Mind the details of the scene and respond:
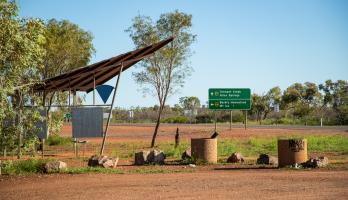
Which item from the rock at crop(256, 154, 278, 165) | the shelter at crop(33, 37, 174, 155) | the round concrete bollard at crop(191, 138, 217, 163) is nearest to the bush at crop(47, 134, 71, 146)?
the shelter at crop(33, 37, 174, 155)

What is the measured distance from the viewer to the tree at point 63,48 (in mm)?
31203

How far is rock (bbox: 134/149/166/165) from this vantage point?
57.9ft

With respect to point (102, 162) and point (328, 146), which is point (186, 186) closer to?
point (102, 162)

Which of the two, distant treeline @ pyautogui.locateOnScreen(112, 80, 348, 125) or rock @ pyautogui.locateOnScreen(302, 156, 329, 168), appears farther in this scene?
distant treeline @ pyautogui.locateOnScreen(112, 80, 348, 125)

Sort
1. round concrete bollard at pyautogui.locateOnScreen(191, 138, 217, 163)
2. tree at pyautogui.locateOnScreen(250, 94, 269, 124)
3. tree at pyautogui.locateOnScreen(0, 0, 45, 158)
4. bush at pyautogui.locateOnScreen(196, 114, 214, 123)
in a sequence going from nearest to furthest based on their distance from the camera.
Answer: tree at pyautogui.locateOnScreen(0, 0, 45, 158) → round concrete bollard at pyautogui.locateOnScreen(191, 138, 217, 163) → bush at pyautogui.locateOnScreen(196, 114, 214, 123) → tree at pyautogui.locateOnScreen(250, 94, 269, 124)

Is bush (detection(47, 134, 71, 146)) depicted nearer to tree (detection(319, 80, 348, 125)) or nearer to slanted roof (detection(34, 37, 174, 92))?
slanted roof (detection(34, 37, 174, 92))

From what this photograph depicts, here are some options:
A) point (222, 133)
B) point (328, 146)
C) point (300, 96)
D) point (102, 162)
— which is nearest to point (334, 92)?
point (300, 96)

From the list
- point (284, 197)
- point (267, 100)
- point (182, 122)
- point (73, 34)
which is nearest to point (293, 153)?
point (284, 197)

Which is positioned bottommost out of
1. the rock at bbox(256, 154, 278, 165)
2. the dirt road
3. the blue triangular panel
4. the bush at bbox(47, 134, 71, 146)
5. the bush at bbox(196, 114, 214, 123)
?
the dirt road

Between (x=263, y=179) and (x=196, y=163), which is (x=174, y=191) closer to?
(x=263, y=179)

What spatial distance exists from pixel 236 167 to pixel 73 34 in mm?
18531

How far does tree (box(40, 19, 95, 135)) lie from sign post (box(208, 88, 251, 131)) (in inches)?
335

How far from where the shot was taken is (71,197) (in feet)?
33.9

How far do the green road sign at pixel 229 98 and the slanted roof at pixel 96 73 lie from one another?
12.1 meters
